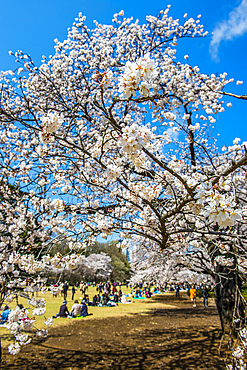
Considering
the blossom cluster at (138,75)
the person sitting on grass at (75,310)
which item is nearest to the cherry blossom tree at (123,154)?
the blossom cluster at (138,75)

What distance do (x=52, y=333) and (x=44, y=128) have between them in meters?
8.00

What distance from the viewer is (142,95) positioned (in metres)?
1.52

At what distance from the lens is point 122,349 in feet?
18.6

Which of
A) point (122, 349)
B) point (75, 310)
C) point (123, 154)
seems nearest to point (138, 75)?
point (123, 154)

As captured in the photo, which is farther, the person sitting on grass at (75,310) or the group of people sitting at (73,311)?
the person sitting on grass at (75,310)

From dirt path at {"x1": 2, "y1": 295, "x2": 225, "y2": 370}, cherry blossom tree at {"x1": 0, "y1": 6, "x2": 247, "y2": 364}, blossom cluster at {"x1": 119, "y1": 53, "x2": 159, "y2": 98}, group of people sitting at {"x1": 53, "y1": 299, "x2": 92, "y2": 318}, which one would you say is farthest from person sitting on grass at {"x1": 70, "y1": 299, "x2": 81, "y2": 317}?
blossom cluster at {"x1": 119, "y1": 53, "x2": 159, "y2": 98}

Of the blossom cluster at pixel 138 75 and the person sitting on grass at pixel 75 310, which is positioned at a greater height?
the blossom cluster at pixel 138 75

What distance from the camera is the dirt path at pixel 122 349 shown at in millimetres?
4703

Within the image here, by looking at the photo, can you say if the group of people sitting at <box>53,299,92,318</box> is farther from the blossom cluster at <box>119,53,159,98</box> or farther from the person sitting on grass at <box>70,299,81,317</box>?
the blossom cluster at <box>119,53,159,98</box>

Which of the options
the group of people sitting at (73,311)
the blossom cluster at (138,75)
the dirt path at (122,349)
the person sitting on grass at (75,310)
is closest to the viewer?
the blossom cluster at (138,75)

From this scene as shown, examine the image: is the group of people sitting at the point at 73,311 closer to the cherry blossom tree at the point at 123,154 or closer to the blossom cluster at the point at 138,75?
the cherry blossom tree at the point at 123,154

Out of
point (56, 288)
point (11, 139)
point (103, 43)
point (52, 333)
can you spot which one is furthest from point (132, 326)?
point (103, 43)

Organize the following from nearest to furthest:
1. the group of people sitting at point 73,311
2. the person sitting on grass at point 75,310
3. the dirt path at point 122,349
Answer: the dirt path at point 122,349
the group of people sitting at point 73,311
the person sitting on grass at point 75,310

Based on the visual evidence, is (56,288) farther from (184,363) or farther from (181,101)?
(181,101)
